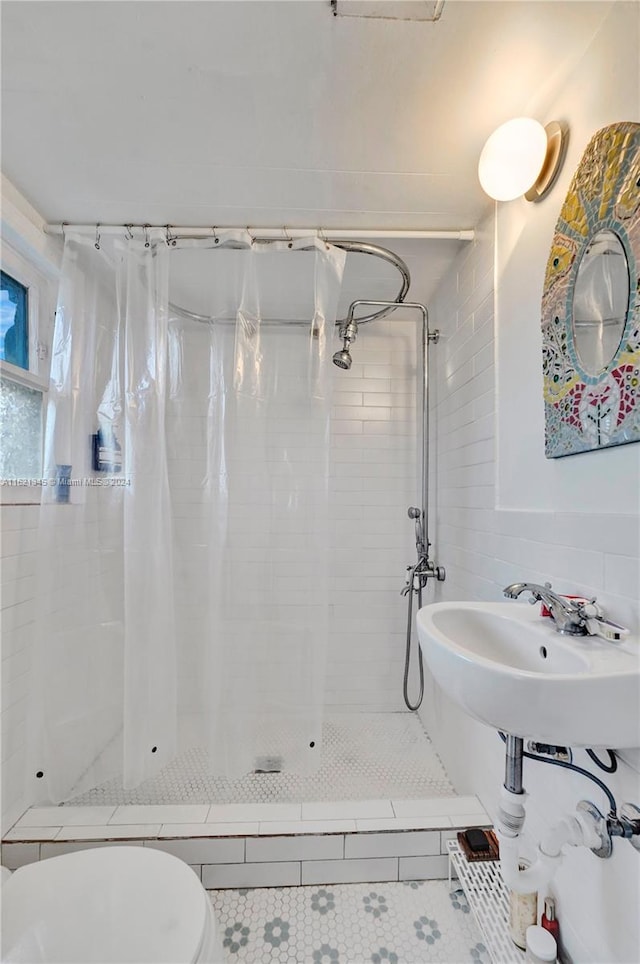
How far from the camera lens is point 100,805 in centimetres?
140

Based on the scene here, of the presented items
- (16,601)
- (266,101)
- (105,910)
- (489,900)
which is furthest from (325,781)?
(266,101)

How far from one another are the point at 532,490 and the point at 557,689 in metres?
0.62

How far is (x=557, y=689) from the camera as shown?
636mm

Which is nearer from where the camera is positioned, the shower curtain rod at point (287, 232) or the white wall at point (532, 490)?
the white wall at point (532, 490)

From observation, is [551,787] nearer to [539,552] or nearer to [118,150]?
[539,552]

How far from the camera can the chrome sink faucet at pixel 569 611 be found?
811mm

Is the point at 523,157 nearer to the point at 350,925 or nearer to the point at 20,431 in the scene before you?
the point at 20,431

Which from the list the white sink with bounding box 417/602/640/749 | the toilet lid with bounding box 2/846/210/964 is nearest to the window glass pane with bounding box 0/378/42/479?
the toilet lid with bounding box 2/846/210/964

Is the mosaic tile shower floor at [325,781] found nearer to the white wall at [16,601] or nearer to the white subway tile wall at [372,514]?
the white wall at [16,601]

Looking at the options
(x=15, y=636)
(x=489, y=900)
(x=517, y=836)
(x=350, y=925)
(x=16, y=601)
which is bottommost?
(x=350, y=925)

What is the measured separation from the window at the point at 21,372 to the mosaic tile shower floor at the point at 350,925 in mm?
1445

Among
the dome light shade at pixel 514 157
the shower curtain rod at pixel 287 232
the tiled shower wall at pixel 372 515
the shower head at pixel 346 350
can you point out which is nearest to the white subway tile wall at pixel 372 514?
the tiled shower wall at pixel 372 515

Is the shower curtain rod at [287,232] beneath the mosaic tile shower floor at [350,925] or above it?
above

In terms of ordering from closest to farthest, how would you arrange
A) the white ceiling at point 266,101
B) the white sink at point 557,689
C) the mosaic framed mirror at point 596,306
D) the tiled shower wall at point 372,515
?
the white sink at point 557,689 < the mosaic framed mirror at point 596,306 < the white ceiling at point 266,101 < the tiled shower wall at point 372,515
